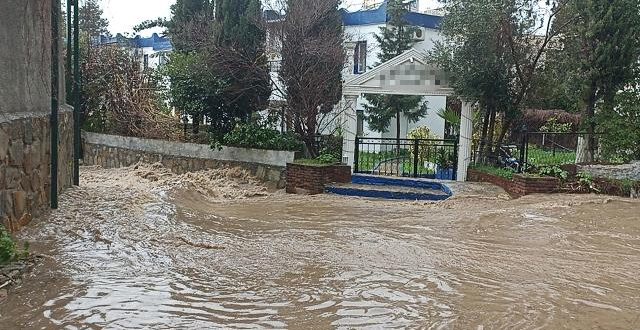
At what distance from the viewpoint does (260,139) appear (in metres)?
14.3

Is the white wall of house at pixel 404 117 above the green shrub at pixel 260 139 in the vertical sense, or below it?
above

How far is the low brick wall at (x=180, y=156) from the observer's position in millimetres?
13922

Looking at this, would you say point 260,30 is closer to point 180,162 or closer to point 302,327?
point 180,162

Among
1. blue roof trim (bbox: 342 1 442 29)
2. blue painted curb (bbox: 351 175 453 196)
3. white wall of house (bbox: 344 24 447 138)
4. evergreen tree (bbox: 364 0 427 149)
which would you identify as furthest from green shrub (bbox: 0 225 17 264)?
blue roof trim (bbox: 342 1 442 29)

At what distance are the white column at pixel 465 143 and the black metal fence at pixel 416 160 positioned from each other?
24 centimetres

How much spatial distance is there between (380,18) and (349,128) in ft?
33.0

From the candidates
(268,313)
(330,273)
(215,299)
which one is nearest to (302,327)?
(268,313)

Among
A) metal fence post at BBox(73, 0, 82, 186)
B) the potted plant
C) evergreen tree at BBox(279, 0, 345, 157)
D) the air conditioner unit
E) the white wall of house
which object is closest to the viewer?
metal fence post at BBox(73, 0, 82, 186)

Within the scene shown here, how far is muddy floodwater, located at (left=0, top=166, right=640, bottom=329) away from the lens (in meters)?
4.56

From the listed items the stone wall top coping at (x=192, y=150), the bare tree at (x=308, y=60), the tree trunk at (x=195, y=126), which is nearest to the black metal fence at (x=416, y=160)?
the bare tree at (x=308, y=60)

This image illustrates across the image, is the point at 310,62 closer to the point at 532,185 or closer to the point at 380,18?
the point at 532,185

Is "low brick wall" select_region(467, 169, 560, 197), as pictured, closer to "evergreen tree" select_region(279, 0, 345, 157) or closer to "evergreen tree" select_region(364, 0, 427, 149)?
"evergreen tree" select_region(279, 0, 345, 157)

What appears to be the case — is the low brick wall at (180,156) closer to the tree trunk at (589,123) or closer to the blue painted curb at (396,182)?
the blue painted curb at (396,182)

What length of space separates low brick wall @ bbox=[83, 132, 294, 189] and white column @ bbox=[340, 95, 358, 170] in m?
1.64
